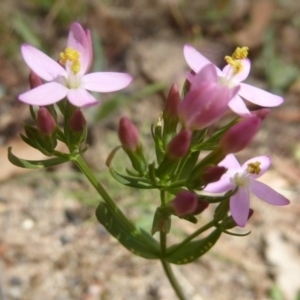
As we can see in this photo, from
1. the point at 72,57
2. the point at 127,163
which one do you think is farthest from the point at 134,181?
the point at 127,163

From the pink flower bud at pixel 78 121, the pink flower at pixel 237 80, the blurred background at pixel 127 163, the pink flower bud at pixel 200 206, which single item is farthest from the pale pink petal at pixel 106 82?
the blurred background at pixel 127 163

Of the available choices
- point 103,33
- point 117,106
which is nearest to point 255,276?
point 117,106

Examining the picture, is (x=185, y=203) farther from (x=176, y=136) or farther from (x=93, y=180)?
(x=93, y=180)

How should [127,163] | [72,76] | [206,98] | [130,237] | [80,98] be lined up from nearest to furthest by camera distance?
[206,98], [80,98], [72,76], [130,237], [127,163]

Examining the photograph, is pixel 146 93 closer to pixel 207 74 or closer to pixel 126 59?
pixel 126 59

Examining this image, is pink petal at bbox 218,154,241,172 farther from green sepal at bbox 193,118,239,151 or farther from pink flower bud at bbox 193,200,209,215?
pink flower bud at bbox 193,200,209,215

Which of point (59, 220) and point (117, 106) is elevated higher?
point (117, 106)

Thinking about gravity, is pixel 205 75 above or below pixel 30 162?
above
